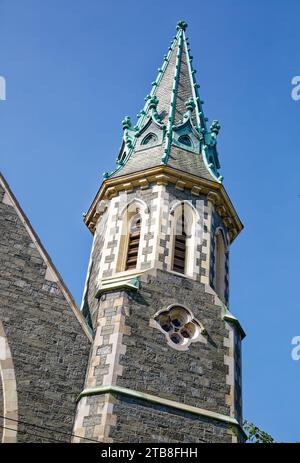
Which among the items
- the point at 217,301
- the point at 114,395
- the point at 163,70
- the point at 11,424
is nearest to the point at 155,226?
the point at 217,301

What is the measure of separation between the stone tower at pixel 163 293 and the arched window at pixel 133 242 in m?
0.03

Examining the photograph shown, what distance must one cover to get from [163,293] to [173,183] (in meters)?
3.15

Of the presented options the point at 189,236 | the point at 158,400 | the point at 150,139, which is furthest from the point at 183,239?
the point at 158,400

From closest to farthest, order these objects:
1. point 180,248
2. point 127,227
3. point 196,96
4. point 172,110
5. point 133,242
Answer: point 180,248 < point 133,242 < point 127,227 < point 172,110 < point 196,96

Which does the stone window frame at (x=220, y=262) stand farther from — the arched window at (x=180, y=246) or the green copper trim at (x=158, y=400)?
the green copper trim at (x=158, y=400)

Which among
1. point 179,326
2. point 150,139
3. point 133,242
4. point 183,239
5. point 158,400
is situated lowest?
point 158,400

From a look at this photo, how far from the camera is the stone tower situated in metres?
12.8

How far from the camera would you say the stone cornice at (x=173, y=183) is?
16.7 metres

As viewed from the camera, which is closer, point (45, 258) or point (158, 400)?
point (158, 400)

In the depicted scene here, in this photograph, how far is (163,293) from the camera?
14.6 metres

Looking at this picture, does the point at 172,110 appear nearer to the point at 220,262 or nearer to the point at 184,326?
the point at 220,262

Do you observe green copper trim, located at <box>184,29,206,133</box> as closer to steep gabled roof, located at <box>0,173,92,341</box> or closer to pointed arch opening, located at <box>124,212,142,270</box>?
pointed arch opening, located at <box>124,212,142,270</box>

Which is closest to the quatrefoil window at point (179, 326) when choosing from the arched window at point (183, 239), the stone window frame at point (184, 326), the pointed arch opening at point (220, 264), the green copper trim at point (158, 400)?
the stone window frame at point (184, 326)
